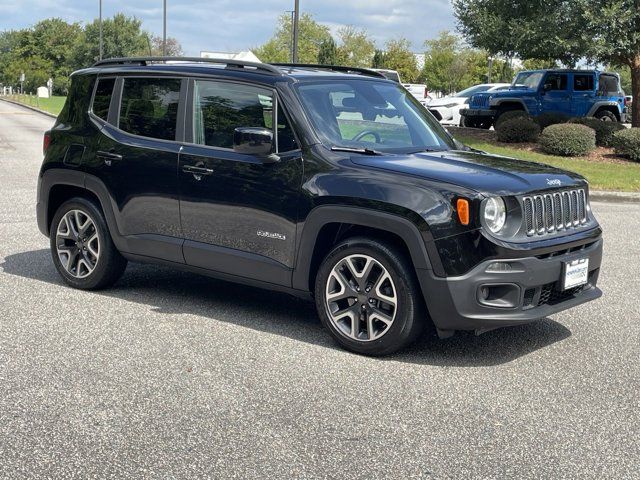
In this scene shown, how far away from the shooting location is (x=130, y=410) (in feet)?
15.2

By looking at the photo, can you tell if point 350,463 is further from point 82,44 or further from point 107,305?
point 82,44

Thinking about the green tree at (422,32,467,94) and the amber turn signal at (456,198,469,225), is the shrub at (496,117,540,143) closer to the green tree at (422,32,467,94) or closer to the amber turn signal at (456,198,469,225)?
the amber turn signal at (456,198,469,225)

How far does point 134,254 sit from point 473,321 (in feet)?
9.21

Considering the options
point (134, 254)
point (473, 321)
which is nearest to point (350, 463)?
point (473, 321)

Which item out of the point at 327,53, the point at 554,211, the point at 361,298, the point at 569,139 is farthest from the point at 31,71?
Answer: the point at 554,211

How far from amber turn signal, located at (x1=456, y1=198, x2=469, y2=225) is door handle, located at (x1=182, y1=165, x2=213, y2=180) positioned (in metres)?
1.88

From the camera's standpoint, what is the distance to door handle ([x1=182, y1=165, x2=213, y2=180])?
632 cm

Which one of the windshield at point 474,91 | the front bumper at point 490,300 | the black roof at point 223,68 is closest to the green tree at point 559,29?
the windshield at point 474,91

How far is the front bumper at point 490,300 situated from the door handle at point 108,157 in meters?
2.77

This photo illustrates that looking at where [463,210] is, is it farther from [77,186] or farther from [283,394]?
[77,186]

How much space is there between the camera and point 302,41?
94875 millimetres

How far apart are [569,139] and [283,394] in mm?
18607

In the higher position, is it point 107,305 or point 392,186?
point 392,186

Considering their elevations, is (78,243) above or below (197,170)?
below
